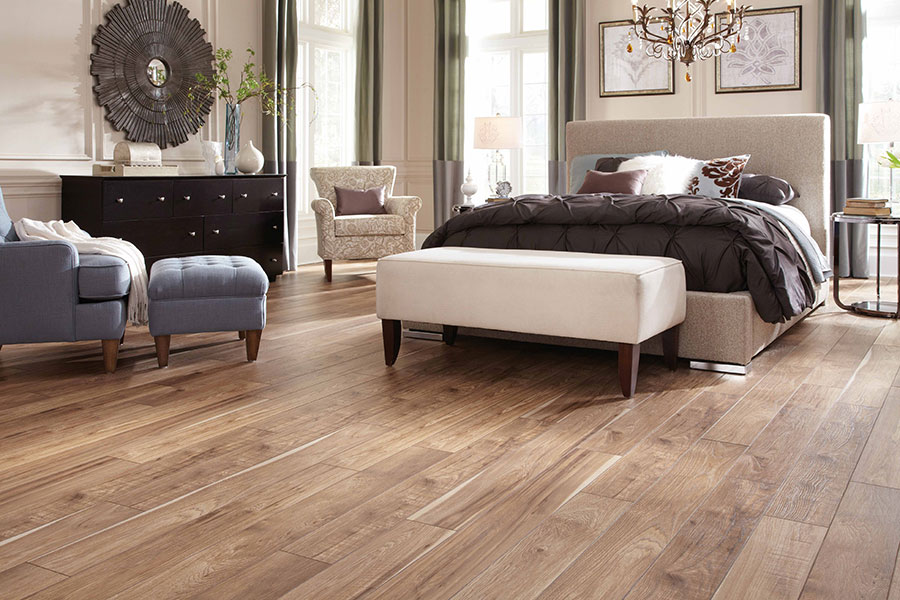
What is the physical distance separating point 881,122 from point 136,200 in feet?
14.1

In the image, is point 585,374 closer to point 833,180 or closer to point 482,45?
point 833,180

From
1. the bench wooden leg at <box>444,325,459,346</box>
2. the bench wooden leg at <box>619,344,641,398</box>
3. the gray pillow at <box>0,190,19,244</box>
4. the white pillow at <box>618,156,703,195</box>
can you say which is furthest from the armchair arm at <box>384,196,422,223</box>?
the bench wooden leg at <box>619,344,641,398</box>

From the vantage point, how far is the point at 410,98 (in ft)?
26.6

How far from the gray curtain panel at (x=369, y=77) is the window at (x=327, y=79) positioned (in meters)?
0.13

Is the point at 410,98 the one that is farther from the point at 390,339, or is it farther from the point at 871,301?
the point at 390,339

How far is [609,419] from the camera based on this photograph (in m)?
3.01

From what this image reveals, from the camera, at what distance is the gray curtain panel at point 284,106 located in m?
6.72

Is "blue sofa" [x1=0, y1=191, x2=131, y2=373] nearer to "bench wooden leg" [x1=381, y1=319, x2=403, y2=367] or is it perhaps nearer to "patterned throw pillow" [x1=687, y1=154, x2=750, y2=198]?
"bench wooden leg" [x1=381, y1=319, x2=403, y2=367]

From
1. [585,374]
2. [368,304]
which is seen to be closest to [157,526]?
[585,374]

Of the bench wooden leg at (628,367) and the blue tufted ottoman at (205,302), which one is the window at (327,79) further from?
the bench wooden leg at (628,367)

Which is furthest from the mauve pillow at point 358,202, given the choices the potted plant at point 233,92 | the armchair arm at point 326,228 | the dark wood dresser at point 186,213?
the potted plant at point 233,92

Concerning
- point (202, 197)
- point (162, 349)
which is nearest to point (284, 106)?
point (202, 197)

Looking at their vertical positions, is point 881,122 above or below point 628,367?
above

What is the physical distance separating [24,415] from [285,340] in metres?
1.48
